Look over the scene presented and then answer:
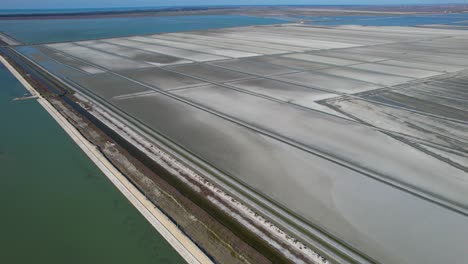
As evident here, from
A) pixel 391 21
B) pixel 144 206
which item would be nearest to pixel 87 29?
pixel 144 206

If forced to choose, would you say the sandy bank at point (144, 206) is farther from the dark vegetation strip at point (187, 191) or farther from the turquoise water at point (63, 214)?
the dark vegetation strip at point (187, 191)

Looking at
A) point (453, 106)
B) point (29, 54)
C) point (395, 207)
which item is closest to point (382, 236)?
point (395, 207)

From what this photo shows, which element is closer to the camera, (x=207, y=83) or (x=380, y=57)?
(x=207, y=83)

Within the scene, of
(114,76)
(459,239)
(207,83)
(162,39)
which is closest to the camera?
(459,239)

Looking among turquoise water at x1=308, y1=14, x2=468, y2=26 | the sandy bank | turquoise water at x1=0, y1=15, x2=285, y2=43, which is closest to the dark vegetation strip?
the sandy bank

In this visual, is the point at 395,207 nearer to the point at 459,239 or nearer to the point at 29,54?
the point at 459,239

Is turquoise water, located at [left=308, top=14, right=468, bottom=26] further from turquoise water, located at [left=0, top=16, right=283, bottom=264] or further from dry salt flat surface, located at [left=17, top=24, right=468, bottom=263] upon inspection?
turquoise water, located at [left=0, top=16, right=283, bottom=264]
